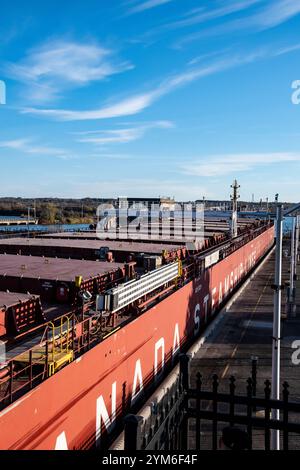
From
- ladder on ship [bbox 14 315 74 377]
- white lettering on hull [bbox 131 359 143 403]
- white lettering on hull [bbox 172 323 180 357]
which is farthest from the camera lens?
white lettering on hull [bbox 172 323 180 357]

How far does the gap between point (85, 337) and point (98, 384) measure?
1.45 meters

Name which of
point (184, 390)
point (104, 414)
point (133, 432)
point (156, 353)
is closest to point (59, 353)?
point (104, 414)

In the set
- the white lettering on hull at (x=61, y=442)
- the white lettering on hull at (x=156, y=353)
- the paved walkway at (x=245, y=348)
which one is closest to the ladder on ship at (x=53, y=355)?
the white lettering on hull at (x=61, y=442)

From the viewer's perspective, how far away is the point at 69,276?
17578 mm

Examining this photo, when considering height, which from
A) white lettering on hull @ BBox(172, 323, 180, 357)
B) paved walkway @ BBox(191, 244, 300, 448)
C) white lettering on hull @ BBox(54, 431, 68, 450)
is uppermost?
white lettering on hull @ BBox(54, 431, 68, 450)

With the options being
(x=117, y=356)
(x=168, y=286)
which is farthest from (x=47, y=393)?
(x=168, y=286)

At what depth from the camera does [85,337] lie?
12875 mm

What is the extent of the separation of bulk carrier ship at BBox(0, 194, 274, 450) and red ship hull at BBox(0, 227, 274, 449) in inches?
1.0

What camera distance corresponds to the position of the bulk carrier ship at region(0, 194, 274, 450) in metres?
9.49

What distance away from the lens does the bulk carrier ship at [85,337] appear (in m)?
9.49

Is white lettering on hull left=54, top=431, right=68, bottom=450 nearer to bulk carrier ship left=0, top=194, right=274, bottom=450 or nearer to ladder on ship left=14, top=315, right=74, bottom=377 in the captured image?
bulk carrier ship left=0, top=194, right=274, bottom=450

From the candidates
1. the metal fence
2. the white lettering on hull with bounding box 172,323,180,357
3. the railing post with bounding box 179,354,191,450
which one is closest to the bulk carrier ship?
the white lettering on hull with bounding box 172,323,180,357

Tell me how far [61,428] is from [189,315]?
1341cm

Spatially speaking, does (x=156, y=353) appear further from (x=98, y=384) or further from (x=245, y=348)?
(x=245, y=348)
